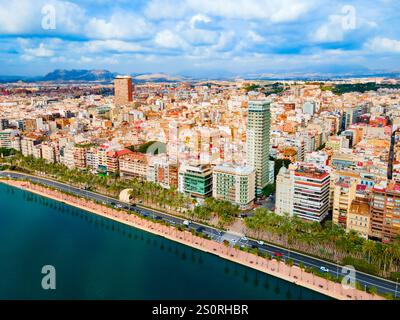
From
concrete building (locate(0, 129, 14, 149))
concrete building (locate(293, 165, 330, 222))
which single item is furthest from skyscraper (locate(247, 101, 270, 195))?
concrete building (locate(0, 129, 14, 149))

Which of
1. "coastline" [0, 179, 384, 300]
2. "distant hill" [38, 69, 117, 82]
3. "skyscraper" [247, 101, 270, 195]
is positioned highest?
"distant hill" [38, 69, 117, 82]

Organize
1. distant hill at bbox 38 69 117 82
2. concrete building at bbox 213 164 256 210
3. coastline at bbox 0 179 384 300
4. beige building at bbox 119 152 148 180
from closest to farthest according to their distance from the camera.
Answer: coastline at bbox 0 179 384 300, concrete building at bbox 213 164 256 210, beige building at bbox 119 152 148 180, distant hill at bbox 38 69 117 82

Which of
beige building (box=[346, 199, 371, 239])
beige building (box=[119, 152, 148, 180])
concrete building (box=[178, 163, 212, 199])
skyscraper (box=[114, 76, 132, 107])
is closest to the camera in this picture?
beige building (box=[346, 199, 371, 239])

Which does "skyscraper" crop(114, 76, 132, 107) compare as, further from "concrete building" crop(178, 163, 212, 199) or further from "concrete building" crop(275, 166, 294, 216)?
"concrete building" crop(275, 166, 294, 216)

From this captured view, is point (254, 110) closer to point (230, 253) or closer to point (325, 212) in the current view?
point (325, 212)

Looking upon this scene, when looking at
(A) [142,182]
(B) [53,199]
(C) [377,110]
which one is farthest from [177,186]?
(C) [377,110]

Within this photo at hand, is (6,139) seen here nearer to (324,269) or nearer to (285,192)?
(285,192)

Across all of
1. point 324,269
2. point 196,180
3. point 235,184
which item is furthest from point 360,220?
point 196,180
